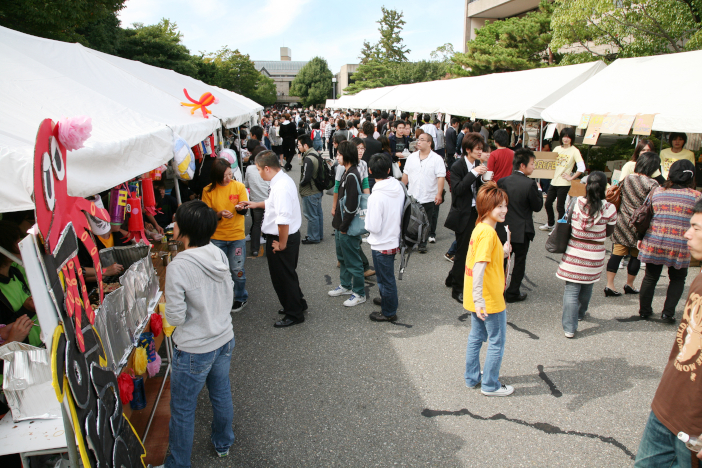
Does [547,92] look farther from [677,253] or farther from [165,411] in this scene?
[165,411]

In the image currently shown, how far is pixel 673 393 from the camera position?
188 cm

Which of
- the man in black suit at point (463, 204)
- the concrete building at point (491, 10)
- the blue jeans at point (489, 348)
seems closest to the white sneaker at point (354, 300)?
the man in black suit at point (463, 204)

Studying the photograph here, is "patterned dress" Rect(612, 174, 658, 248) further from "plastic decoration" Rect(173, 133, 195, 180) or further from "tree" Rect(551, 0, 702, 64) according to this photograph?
"tree" Rect(551, 0, 702, 64)

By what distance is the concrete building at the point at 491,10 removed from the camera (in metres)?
32.7

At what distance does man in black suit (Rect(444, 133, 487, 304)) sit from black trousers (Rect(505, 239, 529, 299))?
22.3 inches

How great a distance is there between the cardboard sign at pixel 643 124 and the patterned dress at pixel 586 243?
382 cm

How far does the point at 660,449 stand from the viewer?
1.97 m

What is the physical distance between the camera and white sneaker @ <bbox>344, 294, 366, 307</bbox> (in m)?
5.21

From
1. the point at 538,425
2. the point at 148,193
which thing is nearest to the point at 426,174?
the point at 148,193

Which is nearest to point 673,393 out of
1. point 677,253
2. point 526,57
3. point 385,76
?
point 677,253

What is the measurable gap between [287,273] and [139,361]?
1774 millimetres

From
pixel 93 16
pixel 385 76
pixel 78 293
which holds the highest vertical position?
pixel 385 76

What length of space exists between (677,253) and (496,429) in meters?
2.83

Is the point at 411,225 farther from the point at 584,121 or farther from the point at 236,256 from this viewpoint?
the point at 584,121
